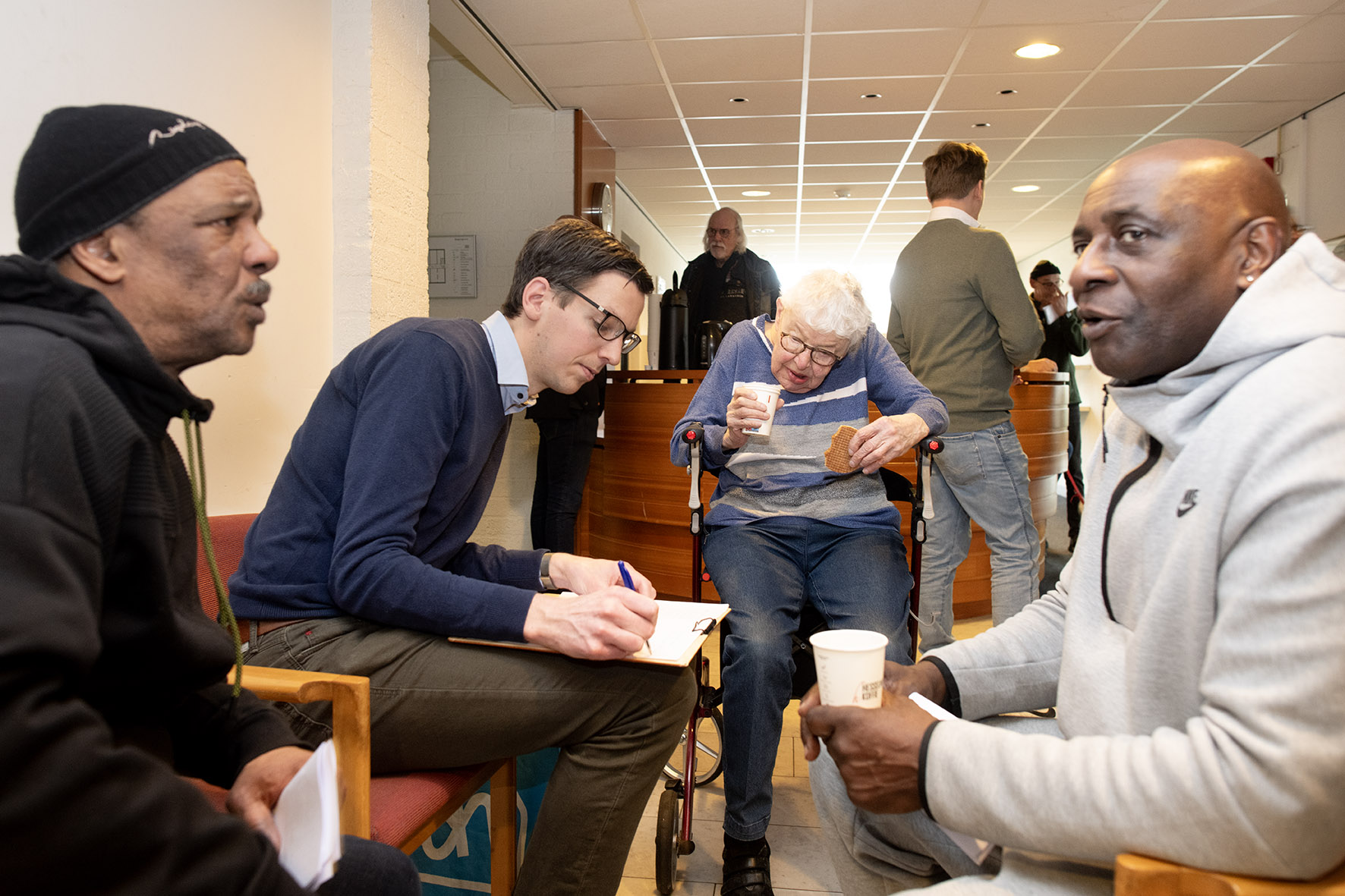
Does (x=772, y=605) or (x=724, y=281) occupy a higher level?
(x=724, y=281)

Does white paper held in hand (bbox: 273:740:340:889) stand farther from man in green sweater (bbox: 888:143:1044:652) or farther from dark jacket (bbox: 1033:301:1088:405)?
dark jacket (bbox: 1033:301:1088:405)

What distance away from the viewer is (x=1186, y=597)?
0.83 metres

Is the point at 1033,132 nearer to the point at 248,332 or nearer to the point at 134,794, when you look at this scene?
the point at 248,332

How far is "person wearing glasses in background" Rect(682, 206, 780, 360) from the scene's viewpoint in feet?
16.7

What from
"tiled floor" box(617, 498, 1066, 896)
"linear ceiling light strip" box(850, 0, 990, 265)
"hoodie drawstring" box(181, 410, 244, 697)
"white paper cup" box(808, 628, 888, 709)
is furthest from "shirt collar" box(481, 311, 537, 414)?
"linear ceiling light strip" box(850, 0, 990, 265)

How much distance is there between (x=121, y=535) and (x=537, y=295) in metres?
1.00

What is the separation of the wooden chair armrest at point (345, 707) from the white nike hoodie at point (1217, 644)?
2.52ft

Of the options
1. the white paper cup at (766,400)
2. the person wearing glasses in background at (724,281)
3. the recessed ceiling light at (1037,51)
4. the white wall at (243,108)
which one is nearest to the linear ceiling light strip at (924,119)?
the recessed ceiling light at (1037,51)

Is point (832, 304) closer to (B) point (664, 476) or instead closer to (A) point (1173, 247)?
(A) point (1173, 247)

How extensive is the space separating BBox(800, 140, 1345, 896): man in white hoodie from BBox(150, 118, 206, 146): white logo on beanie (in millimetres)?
998

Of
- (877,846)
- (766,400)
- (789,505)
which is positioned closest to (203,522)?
(877,846)

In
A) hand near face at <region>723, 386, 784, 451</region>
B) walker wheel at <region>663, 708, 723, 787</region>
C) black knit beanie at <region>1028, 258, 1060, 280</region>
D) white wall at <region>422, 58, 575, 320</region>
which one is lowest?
walker wheel at <region>663, 708, 723, 787</region>

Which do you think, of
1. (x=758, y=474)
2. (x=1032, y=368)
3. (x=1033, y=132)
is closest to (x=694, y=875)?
(x=758, y=474)

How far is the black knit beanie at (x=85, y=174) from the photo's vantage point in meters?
0.83
